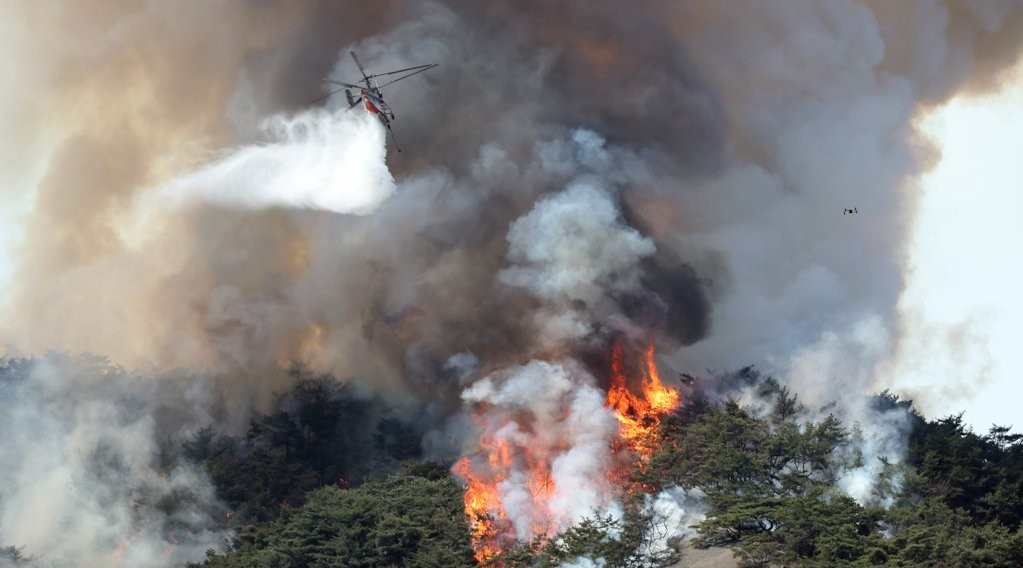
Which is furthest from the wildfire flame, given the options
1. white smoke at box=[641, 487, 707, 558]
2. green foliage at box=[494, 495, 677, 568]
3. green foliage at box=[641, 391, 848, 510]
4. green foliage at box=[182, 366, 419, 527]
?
green foliage at box=[182, 366, 419, 527]

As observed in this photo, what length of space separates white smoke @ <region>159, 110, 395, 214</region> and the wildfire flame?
726 inches

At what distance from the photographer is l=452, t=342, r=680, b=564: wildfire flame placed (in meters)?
72.7

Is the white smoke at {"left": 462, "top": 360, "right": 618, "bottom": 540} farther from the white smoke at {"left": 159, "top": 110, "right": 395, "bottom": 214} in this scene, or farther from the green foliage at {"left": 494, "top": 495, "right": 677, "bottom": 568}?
the white smoke at {"left": 159, "top": 110, "right": 395, "bottom": 214}

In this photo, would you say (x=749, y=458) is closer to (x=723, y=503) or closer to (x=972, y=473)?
(x=723, y=503)

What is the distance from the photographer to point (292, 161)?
3661 inches

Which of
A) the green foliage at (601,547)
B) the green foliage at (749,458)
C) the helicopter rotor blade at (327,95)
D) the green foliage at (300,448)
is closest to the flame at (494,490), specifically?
the green foliage at (601,547)

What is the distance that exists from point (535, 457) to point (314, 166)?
1080 inches

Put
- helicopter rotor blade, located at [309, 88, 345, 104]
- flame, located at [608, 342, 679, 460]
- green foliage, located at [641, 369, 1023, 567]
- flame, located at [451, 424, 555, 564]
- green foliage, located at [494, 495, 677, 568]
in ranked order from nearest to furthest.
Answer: green foliage, located at [641, 369, 1023, 567] → green foliage, located at [494, 495, 677, 568] → flame, located at [451, 424, 555, 564] → flame, located at [608, 342, 679, 460] → helicopter rotor blade, located at [309, 88, 345, 104]

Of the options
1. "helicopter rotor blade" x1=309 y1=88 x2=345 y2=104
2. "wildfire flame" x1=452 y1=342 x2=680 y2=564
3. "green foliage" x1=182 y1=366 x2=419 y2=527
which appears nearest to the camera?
"wildfire flame" x1=452 y1=342 x2=680 y2=564

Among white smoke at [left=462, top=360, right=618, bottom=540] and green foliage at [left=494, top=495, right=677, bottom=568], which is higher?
white smoke at [left=462, top=360, right=618, bottom=540]

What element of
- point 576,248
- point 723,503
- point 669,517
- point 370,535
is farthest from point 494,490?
point 576,248

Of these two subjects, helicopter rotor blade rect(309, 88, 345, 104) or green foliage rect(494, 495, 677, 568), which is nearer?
green foliage rect(494, 495, 677, 568)

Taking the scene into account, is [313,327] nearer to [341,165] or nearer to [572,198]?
[341,165]

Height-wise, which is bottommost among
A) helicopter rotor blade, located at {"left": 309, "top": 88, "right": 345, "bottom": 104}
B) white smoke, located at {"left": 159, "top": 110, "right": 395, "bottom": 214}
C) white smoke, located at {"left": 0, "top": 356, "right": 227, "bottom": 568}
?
white smoke, located at {"left": 0, "top": 356, "right": 227, "bottom": 568}
